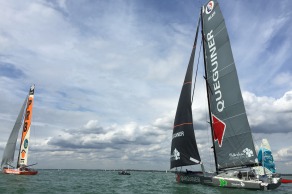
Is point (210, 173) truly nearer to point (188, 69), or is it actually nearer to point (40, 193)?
point (188, 69)

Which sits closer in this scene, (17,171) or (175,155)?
(175,155)

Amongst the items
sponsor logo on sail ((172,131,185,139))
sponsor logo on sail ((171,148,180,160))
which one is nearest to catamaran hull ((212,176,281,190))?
sponsor logo on sail ((171,148,180,160))

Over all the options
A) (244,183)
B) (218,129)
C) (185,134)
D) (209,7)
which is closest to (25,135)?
(185,134)

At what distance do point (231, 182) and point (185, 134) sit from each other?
6629 millimetres

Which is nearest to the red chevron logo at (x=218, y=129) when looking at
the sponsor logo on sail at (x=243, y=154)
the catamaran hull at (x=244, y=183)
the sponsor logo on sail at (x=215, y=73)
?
the sponsor logo on sail at (x=215, y=73)

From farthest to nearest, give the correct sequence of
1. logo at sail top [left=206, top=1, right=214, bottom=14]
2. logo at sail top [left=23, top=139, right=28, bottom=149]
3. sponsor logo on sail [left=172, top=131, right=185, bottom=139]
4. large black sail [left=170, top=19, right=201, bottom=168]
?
1. logo at sail top [left=23, top=139, right=28, bottom=149]
2. logo at sail top [left=206, top=1, right=214, bottom=14]
3. sponsor logo on sail [left=172, top=131, right=185, bottom=139]
4. large black sail [left=170, top=19, right=201, bottom=168]

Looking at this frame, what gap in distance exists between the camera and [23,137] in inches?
2229

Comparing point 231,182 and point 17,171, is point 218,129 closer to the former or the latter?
point 231,182

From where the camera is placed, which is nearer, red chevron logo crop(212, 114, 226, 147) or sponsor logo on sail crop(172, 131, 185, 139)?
red chevron logo crop(212, 114, 226, 147)

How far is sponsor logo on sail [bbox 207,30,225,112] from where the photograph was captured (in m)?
31.3

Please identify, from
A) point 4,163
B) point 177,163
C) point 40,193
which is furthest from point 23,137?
point 177,163

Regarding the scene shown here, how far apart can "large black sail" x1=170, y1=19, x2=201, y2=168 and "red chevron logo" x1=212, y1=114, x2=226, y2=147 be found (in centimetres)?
254

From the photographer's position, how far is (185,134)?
101ft

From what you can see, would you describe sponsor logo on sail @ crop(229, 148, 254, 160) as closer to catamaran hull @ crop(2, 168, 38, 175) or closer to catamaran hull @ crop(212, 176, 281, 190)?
catamaran hull @ crop(212, 176, 281, 190)
